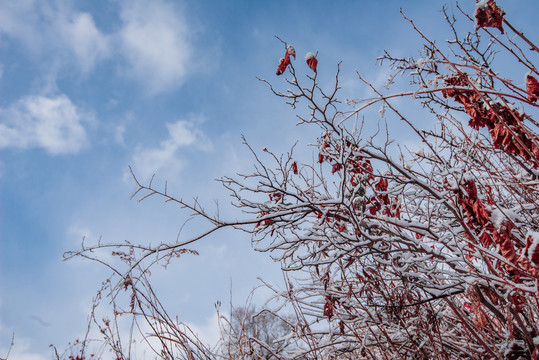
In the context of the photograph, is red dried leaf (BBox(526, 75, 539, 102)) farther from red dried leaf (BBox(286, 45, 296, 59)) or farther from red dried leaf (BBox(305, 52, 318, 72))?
red dried leaf (BBox(286, 45, 296, 59))

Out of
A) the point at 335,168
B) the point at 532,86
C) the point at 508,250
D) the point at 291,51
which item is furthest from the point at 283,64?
the point at 508,250

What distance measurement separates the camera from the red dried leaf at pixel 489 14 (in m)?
1.66

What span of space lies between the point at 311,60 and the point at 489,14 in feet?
3.30

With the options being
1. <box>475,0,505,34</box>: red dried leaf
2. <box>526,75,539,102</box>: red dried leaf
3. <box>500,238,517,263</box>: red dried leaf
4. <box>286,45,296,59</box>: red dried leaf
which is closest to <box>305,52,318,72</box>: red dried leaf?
<box>286,45,296,59</box>: red dried leaf

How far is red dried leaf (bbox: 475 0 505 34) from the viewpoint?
65.2 inches

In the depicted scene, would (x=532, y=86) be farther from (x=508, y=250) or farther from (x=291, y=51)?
(x=291, y=51)

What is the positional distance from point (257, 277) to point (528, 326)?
207 cm

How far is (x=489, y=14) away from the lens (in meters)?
1.66

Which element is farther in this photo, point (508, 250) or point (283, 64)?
point (283, 64)

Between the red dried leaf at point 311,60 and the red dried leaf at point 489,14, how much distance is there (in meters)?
0.93

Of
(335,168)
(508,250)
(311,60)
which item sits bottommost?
(508,250)

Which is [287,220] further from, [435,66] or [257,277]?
[435,66]

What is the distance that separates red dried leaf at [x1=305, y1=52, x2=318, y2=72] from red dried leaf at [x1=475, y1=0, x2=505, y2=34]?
0.93m

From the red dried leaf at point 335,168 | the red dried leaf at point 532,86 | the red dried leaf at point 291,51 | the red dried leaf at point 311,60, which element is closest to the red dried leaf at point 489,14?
the red dried leaf at point 532,86
